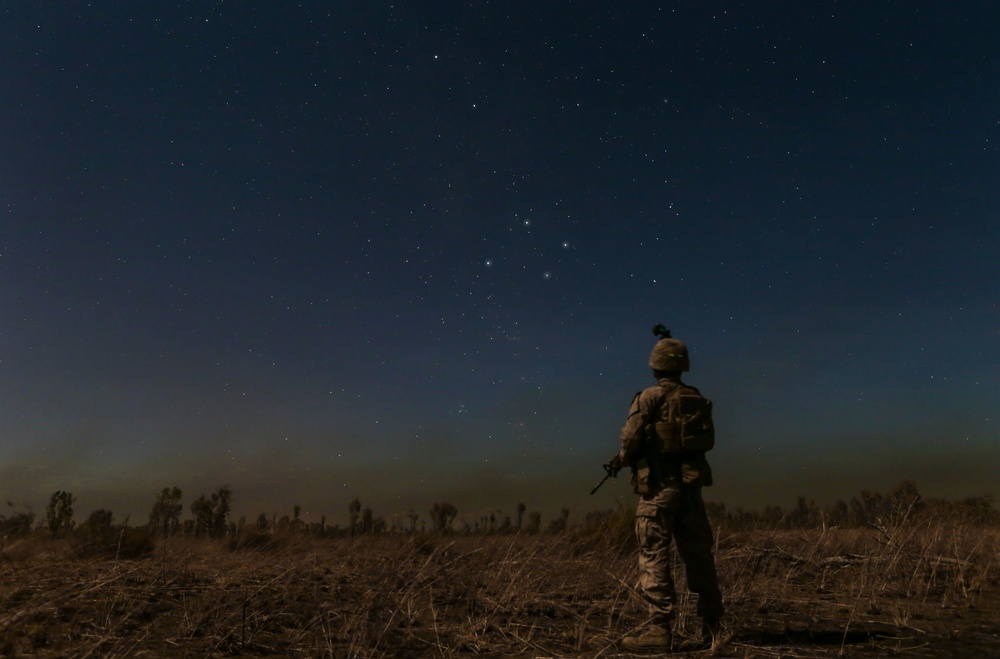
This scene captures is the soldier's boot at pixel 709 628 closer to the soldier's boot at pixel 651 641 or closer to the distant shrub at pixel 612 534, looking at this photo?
the soldier's boot at pixel 651 641

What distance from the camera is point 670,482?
5.75 metres

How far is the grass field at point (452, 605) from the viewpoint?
4.87 m

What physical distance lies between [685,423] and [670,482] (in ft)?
1.96

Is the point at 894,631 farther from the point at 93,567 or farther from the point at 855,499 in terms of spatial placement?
the point at 855,499

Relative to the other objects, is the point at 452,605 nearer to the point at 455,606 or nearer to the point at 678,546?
the point at 455,606

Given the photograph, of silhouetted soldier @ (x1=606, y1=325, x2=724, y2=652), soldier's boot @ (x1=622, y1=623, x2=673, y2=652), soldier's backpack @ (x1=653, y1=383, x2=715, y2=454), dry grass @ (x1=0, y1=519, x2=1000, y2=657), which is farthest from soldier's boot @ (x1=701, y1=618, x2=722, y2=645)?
soldier's backpack @ (x1=653, y1=383, x2=715, y2=454)

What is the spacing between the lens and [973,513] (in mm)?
19281

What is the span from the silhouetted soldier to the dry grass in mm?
389

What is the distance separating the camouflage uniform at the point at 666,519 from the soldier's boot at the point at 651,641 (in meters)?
0.16

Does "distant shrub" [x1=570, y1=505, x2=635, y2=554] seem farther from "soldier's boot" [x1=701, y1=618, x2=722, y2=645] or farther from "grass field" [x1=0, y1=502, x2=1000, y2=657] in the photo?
"soldier's boot" [x1=701, y1=618, x2=722, y2=645]

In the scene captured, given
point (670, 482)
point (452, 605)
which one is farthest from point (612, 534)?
point (670, 482)

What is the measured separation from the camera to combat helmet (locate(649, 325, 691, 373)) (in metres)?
6.21

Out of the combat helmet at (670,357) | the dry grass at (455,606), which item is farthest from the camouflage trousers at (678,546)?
the combat helmet at (670,357)

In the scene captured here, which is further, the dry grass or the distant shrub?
the distant shrub
